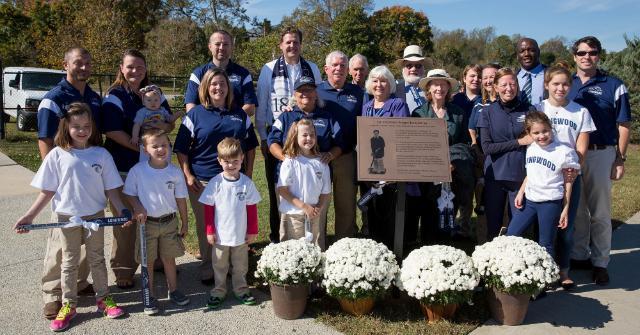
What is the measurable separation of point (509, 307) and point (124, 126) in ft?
11.8

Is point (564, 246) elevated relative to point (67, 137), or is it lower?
lower

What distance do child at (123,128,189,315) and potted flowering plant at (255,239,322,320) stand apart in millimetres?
816

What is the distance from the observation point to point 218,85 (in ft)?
14.7

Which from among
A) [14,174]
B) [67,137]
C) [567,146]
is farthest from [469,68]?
[14,174]

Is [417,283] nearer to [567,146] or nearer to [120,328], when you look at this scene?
[567,146]

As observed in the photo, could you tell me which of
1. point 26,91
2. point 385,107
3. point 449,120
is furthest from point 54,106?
point 26,91

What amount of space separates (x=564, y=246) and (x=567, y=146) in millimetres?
960

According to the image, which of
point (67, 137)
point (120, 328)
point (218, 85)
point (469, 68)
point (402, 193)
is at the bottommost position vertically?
point (120, 328)

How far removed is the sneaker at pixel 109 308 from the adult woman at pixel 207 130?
1.16 m

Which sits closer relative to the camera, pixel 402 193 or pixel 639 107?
pixel 402 193

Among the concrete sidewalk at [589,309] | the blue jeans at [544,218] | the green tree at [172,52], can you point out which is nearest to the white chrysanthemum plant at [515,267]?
the concrete sidewalk at [589,309]

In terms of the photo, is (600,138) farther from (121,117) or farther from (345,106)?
(121,117)

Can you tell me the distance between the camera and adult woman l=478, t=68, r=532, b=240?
4.63 meters

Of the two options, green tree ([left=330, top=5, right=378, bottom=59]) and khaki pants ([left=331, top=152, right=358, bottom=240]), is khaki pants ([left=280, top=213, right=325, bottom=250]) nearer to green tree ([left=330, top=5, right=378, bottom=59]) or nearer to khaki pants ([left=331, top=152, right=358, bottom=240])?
khaki pants ([left=331, top=152, right=358, bottom=240])
